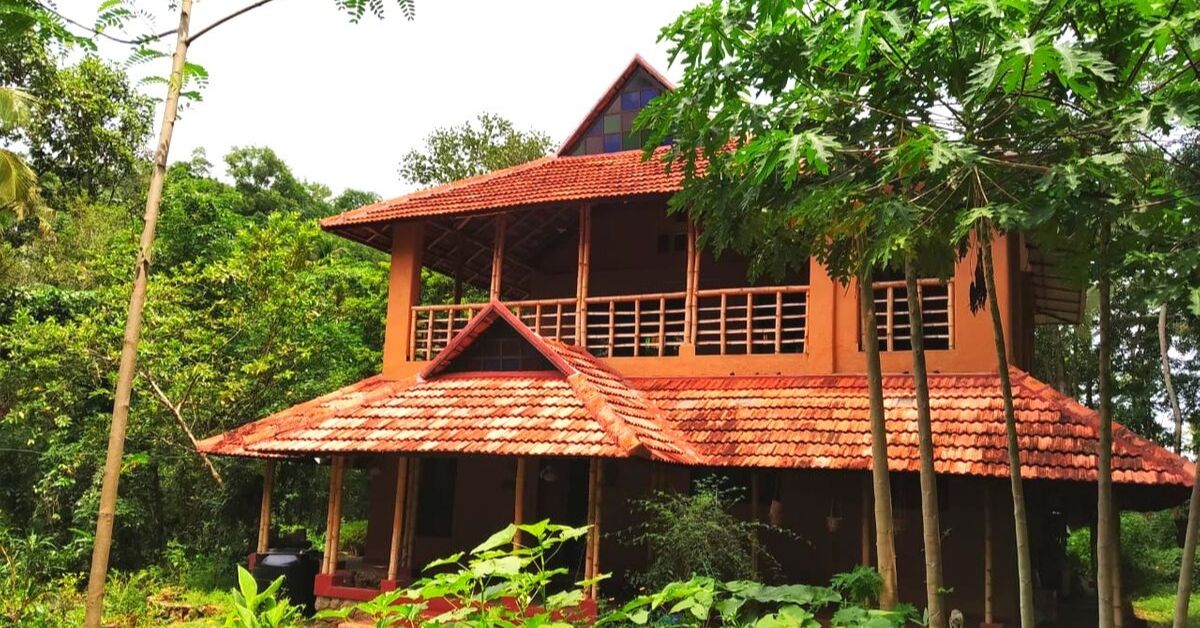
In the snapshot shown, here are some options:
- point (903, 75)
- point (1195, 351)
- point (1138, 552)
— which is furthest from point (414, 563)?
point (1195, 351)

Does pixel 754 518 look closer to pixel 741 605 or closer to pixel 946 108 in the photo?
pixel 946 108

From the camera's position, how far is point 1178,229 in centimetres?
414

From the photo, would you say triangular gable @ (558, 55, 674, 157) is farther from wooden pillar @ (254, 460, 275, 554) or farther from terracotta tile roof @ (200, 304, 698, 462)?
wooden pillar @ (254, 460, 275, 554)

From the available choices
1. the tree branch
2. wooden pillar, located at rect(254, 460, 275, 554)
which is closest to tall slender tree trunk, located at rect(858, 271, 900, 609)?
wooden pillar, located at rect(254, 460, 275, 554)

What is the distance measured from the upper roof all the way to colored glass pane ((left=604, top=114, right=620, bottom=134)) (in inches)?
158

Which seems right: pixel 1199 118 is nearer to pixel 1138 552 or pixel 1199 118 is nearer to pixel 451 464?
pixel 451 464

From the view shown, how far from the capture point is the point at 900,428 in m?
8.70

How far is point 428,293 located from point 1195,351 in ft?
72.6

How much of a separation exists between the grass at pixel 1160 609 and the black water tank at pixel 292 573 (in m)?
10.8

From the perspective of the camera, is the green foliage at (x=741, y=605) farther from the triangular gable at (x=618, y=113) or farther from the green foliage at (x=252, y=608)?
the triangular gable at (x=618, y=113)

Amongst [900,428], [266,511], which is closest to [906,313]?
[900,428]

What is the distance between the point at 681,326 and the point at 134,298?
8.88 m

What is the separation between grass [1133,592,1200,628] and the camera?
12758 mm

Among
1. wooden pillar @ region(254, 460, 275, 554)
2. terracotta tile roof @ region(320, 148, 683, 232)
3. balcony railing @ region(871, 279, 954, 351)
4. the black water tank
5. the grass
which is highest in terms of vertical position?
terracotta tile roof @ region(320, 148, 683, 232)
